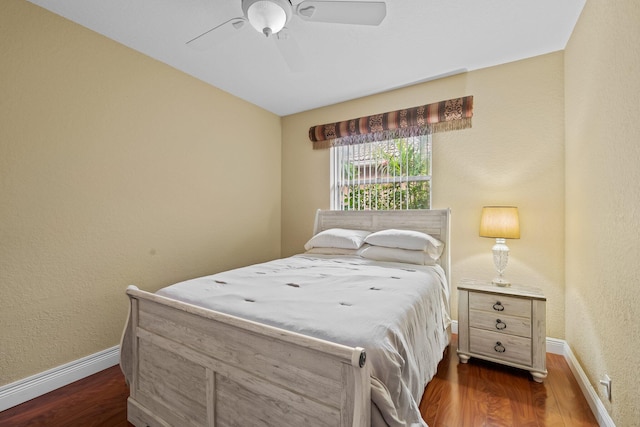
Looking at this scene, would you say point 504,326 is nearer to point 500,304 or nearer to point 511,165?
point 500,304

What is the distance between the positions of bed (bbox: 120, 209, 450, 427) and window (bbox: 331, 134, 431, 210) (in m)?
1.25

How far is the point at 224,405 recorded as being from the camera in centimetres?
117

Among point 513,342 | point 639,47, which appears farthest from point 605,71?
point 513,342

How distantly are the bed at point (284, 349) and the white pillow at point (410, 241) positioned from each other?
458 mm

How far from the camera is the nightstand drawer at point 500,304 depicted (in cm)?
195

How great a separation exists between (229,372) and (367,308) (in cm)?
65

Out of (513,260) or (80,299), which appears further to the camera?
(513,260)

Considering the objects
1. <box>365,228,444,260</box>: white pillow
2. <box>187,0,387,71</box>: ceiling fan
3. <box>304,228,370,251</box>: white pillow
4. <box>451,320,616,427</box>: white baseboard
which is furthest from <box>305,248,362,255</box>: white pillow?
<box>187,0,387,71</box>: ceiling fan

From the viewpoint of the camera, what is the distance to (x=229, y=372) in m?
1.14

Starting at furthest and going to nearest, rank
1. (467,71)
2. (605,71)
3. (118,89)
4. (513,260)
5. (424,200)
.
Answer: (424,200), (467,71), (513,260), (118,89), (605,71)

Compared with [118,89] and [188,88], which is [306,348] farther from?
[188,88]

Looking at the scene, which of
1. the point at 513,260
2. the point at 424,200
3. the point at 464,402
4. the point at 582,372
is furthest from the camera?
the point at 424,200

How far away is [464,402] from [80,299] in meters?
2.69

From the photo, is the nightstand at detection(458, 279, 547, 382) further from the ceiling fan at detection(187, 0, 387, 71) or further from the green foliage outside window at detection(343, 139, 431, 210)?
the ceiling fan at detection(187, 0, 387, 71)
